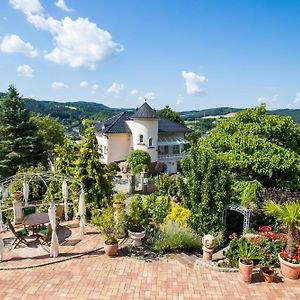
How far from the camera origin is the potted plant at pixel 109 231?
11766 mm

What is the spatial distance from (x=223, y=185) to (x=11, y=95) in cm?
2706

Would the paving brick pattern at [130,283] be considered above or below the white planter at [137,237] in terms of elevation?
below

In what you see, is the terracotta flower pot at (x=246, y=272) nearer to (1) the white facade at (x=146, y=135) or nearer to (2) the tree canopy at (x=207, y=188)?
(2) the tree canopy at (x=207, y=188)

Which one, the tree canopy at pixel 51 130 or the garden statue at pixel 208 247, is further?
the tree canopy at pixel 51 130

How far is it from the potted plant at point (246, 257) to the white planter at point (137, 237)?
14.0ft

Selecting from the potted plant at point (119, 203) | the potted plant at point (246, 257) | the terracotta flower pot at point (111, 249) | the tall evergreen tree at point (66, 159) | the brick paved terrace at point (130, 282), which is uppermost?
the tall evergreen tree at point (66, 159)

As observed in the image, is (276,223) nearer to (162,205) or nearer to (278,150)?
(278,150)

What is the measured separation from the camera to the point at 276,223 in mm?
15992

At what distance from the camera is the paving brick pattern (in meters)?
9.05

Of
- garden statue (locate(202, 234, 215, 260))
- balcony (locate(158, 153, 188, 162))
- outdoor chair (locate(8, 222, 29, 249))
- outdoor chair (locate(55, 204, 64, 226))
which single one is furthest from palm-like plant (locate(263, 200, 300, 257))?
balcony (locate(158, 153, 188, 162))

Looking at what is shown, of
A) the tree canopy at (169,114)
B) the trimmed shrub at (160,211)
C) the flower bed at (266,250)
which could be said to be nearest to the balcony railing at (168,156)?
the tree canopy at (169,114)

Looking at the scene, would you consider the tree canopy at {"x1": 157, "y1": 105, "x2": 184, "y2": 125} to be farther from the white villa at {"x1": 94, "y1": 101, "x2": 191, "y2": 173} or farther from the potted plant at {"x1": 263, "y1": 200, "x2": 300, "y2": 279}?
the potted plant at {"x1": 263, "y1": 200, "x2": 300, "y2": 279}

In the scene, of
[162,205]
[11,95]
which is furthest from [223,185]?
[11,95]

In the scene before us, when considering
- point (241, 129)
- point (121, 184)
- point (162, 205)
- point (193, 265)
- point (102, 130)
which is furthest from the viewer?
point (102, 130)
